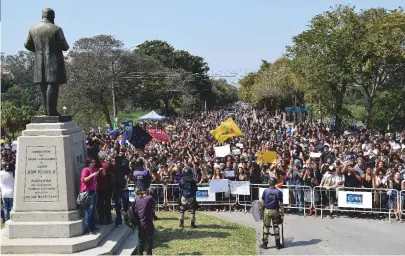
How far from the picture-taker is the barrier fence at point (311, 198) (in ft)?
44.9

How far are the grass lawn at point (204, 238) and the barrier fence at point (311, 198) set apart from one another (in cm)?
171

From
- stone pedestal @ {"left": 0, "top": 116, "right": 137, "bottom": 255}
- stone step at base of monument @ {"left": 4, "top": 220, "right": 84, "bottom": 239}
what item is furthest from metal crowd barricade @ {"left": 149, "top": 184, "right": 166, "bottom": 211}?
stone step at base of monument @ {"left": 4, "top": 220, "right": 84, "bottom": 239}

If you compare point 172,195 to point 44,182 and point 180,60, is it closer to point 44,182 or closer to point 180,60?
point 44,182

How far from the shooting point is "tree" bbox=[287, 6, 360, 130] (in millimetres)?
33219

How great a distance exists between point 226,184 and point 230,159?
1.61 meters

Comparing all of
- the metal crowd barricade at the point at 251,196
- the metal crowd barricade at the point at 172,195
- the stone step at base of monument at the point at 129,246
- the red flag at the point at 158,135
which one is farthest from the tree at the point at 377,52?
the stone step at base of monument at the point at 129,246

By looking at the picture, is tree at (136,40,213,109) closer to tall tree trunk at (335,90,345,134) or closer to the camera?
tall tree trunk at (335,90,345,134)

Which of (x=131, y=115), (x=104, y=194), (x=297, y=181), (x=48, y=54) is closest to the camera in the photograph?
(x=48, y=54)

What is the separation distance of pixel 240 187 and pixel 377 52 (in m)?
21.4

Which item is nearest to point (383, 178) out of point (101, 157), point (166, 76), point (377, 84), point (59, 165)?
point (101, 157)

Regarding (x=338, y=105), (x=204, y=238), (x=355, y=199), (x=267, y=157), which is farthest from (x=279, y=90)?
(x=204, y=238)

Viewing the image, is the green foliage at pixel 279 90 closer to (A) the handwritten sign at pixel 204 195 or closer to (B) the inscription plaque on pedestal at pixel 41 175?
(A) the handwritten sign at pixel 204 195

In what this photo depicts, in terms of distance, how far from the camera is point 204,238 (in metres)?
11.4

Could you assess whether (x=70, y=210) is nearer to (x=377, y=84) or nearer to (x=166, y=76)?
(x=377, y=84)
